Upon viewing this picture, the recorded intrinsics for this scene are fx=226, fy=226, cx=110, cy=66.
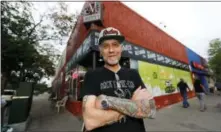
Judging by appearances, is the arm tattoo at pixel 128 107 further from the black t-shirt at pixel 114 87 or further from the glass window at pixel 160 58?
the glass window at pixel 160 58

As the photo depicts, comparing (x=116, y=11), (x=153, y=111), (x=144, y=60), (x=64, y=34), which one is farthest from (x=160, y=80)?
(x=153, y=111)

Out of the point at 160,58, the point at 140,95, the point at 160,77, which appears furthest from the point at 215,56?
the point at 160,58

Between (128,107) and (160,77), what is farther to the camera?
(160,77)

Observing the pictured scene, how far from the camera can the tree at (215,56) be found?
9.03 feet

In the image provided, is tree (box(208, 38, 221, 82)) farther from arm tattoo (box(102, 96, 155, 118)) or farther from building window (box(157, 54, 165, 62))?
building window (box(157, 54, 165, 62))

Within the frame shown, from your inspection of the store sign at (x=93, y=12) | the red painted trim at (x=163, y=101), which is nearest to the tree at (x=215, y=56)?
the store sign at (x=93, y=12)

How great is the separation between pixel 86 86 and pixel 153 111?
0.61 meters

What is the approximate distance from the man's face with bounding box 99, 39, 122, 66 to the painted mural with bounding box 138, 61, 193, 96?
10.4 metres

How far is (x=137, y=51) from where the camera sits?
1273 cm

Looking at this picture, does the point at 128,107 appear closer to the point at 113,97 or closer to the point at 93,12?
the point at 113,97

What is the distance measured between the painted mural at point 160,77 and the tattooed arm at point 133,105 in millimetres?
10522

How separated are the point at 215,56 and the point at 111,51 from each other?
1.58 meters

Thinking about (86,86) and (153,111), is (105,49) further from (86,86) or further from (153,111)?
(153,111)

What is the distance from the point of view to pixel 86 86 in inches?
76.9
